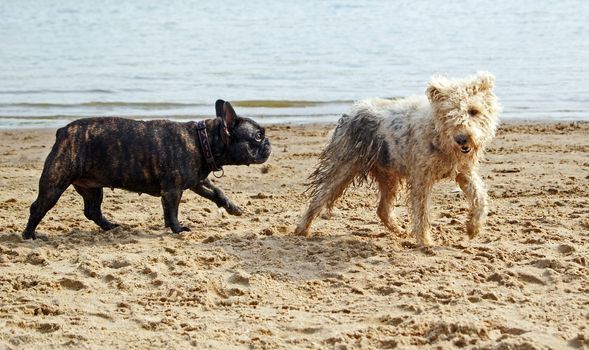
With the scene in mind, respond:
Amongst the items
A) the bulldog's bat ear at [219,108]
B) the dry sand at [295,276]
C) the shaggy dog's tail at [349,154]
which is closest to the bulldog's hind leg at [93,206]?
the dry sand at [295,276]

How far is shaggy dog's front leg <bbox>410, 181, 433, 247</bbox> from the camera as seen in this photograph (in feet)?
26.9

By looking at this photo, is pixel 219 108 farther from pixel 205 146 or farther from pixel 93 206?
pixel 93 206

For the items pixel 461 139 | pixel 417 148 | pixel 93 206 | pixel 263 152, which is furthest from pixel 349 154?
pixel 93 206

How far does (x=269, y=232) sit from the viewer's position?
351 inches

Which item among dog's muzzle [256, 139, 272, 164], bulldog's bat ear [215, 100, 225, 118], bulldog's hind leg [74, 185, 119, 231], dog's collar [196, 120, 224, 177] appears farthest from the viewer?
dog's muzzle [256, 139, 272, 164]

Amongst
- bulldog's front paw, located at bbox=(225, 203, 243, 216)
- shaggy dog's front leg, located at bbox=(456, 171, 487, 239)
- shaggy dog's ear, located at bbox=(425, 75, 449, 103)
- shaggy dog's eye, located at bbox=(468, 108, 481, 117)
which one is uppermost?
shaggy dog's ear, located at bbox=(425, 75, 449, 103)

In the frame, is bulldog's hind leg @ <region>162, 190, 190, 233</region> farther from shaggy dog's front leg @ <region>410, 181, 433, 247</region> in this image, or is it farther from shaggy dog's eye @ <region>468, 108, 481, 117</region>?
shaggy dog's eye @ <region>468, 108, 481, 117</region>

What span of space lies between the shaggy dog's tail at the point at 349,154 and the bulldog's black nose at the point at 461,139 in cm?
92

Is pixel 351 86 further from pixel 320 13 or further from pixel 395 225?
pixel 320 13

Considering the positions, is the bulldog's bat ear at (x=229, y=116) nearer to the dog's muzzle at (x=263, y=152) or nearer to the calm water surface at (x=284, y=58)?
the dog's muzzle at (x=263, y=152)

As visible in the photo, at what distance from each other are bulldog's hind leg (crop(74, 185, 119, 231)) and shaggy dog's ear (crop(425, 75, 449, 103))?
3266 mm

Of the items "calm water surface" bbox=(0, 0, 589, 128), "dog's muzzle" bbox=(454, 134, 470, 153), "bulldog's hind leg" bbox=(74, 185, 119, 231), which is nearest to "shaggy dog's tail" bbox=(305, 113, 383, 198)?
"dog's muzzle" bbox=(454, 134, 470, 153)

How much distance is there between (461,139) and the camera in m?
7.64

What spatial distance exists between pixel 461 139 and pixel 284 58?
15.2 metres
